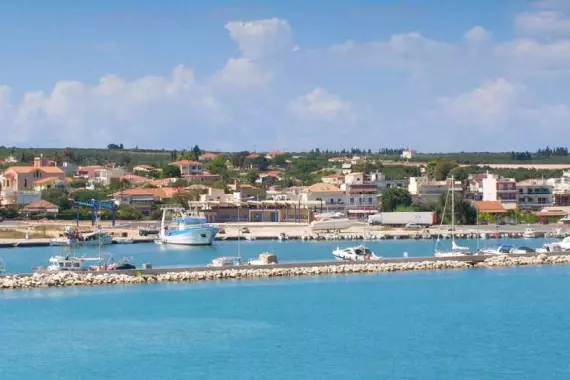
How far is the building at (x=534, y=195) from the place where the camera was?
277 feet

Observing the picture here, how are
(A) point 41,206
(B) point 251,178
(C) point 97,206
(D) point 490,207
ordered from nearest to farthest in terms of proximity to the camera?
(C) point 97,206 → (A) point 41,206 → (D) point 490,207 → (B) point 251,178

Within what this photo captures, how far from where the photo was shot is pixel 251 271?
1594 inches

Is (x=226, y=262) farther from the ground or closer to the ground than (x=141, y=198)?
closer to the ground

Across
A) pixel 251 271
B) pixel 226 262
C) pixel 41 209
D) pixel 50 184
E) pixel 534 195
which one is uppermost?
pixel 50 184

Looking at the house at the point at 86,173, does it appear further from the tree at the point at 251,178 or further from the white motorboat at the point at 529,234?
the white motorboat at the point at 529,234

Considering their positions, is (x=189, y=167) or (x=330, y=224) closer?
(x=330, y=224)

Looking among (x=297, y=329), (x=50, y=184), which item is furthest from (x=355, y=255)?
(x=50, y=184)

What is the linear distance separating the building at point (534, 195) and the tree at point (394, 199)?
9.14 meters

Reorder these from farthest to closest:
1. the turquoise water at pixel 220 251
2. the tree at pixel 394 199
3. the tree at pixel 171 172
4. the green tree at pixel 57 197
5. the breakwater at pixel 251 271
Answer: the tree at pixel 171 172
the tree at pixel 394 199
the green tree at pixel 57 197
the turquoise water at pixel 220 251
the breakwater at pixel 251 271

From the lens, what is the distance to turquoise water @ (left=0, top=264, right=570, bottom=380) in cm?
2600

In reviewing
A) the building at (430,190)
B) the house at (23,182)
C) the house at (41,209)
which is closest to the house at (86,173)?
the house at (23,182)

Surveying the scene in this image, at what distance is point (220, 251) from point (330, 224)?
50.7 ft

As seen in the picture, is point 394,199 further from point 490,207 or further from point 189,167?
point 189,167

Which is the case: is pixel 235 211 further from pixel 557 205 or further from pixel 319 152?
pixel 319 152
